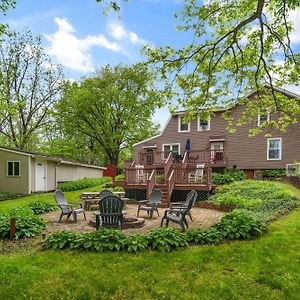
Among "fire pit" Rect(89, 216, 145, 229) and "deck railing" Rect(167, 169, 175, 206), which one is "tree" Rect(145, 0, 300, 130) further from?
"deck railing" Rect(167, 169, 175, 206)

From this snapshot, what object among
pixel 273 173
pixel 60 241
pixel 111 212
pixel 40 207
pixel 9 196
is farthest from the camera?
pixel 273 173

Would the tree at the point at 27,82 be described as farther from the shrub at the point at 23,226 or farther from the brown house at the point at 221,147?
the shrub at the point at 23,226

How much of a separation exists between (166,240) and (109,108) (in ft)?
96.7

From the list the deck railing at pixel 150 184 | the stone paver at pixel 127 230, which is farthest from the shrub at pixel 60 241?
the deck railing at pixel 150 184

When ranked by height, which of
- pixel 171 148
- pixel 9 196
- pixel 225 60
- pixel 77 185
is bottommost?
pixel 9 196

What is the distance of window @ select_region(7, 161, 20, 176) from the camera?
20.8 metres

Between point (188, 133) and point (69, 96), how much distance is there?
15.3 m

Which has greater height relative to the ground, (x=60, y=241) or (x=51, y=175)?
(x=51, y=175)

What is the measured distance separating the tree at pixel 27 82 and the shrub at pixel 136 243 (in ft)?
81.0

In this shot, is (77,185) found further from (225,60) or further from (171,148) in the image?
(225,60)

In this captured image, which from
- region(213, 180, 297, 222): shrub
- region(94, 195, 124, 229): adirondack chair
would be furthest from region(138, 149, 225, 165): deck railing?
region(94, 195, 124, 229): adirondack chair

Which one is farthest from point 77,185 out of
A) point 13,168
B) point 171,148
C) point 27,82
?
point 27,82

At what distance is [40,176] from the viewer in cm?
2192

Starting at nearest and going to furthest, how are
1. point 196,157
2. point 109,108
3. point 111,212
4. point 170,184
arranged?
point 111,212 < point 170,184 < point 196,157 < point 109,108
